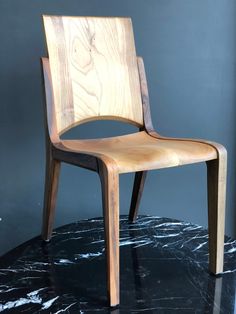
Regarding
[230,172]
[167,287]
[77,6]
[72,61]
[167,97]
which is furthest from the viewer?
[230,172]

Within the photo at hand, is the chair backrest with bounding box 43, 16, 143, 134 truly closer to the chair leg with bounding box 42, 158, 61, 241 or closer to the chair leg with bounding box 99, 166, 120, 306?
the chair leg with bounding box 42, 158, 61, 241

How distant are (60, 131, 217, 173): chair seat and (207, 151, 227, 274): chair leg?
40 mm

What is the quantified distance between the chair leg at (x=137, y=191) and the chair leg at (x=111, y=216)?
51 centimetres

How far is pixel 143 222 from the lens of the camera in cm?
161

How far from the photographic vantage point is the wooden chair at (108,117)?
105cm

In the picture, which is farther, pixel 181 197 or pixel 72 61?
pixel 181 197

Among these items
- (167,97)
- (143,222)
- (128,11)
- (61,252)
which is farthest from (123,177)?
(128,11)

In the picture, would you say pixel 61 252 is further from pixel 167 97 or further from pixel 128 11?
pixel 128 11

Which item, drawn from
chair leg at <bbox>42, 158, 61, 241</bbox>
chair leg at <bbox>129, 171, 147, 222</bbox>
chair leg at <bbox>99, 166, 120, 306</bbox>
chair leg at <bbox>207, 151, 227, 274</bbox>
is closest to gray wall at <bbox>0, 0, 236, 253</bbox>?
chair leg at <bbox>129, 171, 147, 222</bbox>

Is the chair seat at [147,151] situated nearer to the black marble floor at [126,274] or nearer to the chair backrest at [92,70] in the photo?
the chair backrest at [92,70]

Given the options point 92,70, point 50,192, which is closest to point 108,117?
point 92,70

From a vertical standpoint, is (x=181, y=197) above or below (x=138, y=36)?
below

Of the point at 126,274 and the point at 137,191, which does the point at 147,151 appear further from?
the point at 137,191

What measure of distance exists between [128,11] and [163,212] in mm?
765
